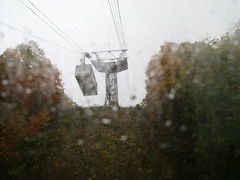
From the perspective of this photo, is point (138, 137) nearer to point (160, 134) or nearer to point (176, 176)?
point (160, 134)

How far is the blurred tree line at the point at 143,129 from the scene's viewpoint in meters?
7.10

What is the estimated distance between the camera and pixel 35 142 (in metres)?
12.8

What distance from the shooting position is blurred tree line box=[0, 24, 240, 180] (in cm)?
710

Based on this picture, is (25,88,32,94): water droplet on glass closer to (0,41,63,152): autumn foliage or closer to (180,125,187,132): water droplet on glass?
(0,41,63,152): autumn foliage

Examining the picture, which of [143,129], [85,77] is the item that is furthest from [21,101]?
[143,129]

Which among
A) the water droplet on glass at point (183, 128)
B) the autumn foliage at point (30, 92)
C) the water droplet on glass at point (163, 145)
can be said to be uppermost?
the autumn foliage at point (30, 92)

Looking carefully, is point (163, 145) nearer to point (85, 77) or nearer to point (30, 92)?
point (30, 92)

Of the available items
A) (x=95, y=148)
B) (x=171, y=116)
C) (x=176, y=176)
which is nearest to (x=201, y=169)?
(x=176, y=176)

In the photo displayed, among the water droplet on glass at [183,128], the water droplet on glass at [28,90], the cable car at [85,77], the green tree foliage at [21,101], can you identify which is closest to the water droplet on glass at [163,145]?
the water droplet on glass at [183,128]

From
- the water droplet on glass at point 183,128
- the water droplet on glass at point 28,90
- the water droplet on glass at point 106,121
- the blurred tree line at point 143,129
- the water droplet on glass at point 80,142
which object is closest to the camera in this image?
the blurred tree line at point 143,129

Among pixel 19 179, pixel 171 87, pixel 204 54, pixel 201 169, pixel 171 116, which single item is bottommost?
pixel 19 179

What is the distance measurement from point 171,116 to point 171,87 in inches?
69.2

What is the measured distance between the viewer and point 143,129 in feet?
46.8

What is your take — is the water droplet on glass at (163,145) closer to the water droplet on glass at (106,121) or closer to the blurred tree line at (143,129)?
the blurred tree line at (143,129)
